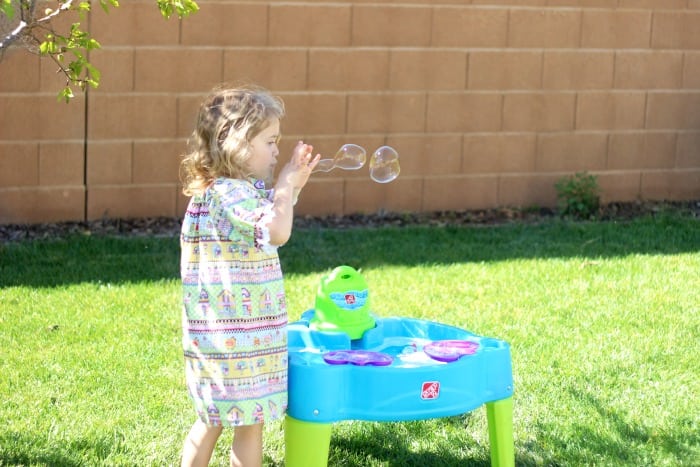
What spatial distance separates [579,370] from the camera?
462 centimetres

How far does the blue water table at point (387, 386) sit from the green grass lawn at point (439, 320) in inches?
15.9

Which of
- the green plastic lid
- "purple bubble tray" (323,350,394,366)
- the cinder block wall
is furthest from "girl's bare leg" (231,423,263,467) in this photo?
the cinder block wall

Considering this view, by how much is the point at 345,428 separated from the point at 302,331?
0.48 m

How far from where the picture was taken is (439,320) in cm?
532

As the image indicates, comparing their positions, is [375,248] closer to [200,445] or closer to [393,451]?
[393,451]

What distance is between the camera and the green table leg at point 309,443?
3.30 m

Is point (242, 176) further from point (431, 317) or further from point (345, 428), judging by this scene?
point (431, 317)

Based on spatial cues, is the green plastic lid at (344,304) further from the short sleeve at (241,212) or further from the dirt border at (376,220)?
the dirt border at (376,220)

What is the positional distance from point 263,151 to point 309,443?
0.88 m

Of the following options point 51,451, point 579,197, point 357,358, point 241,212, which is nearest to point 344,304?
point 357,358

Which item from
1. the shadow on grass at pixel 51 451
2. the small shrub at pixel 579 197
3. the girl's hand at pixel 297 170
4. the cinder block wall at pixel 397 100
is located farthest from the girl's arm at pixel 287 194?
the small shrub at pixel 579 197

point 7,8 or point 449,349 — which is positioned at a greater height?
point 7,8

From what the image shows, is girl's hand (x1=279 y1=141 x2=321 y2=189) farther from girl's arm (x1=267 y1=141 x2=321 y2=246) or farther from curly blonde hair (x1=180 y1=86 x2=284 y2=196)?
curly blonde hair (x1=180 y1=86 x2=284 y2=196)

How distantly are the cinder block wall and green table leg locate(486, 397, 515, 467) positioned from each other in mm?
3990
